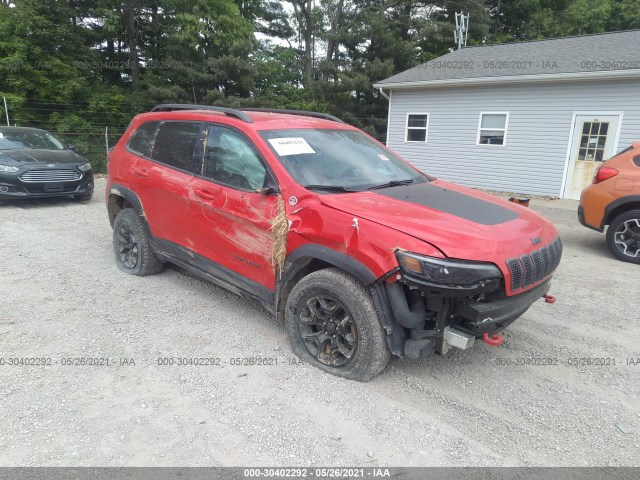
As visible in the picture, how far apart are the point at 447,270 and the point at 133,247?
12.3 feet

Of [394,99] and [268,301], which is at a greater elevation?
[394,99]

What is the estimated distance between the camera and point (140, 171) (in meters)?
4.56

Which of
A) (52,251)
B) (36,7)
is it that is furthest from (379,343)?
(36,7)

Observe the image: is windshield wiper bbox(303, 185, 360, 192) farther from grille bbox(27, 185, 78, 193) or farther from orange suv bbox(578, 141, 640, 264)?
grille bbox(27, 185, 78, 193)

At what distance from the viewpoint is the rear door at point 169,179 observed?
4004mm

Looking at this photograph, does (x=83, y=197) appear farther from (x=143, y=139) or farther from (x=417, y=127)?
(x=417, y=127)

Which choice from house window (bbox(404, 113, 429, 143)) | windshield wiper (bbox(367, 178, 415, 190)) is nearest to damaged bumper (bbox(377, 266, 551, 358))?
windshield wiper (bbox(367, 178, 415, 190))

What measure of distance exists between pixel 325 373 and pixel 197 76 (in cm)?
1942

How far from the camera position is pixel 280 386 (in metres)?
2.98

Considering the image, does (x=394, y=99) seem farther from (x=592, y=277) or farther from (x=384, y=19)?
(x=592, y=277)


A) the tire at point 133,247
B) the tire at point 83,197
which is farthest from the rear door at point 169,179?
the tire at point 83,197

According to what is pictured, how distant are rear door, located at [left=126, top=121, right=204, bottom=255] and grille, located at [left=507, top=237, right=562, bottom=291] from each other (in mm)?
2778

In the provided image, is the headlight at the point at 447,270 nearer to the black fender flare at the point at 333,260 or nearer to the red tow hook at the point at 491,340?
the black fender flare at the point at 333,260

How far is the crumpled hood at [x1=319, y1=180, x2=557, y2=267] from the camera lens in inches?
102
